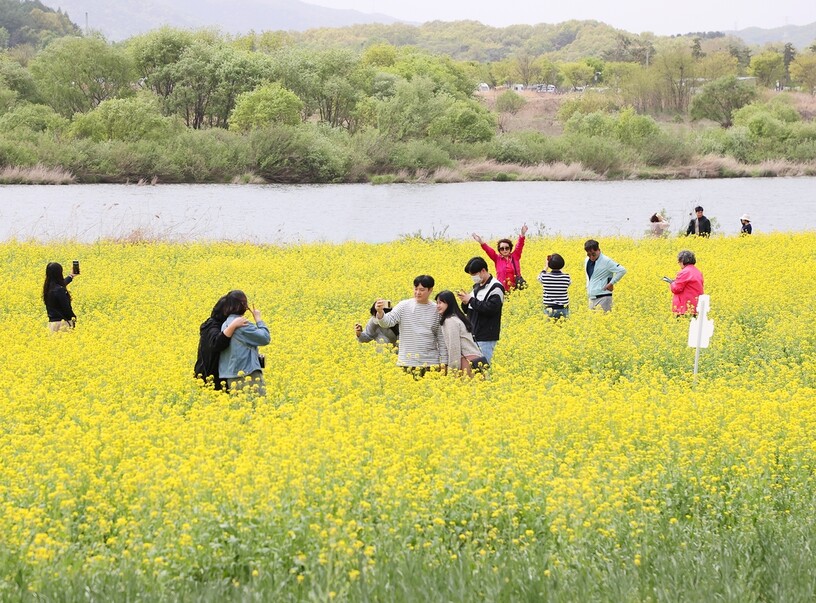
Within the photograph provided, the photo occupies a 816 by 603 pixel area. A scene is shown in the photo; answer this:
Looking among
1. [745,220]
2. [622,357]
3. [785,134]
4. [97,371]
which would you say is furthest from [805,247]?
[785,134]

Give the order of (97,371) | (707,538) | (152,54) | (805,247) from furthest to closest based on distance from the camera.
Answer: (152,54) < (805,247) < (97,371) < (707,538)

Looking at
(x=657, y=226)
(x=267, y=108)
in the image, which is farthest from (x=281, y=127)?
(x=657, y=226)

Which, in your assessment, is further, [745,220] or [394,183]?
[394,183]

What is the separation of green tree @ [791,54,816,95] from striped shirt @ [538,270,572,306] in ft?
500

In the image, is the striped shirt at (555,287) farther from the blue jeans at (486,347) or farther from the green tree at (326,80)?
the green tree at (326,80)

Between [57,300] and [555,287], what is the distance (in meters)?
7.03

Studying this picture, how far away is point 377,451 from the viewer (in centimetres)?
908

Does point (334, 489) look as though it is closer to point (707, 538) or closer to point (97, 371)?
point (707, 538)

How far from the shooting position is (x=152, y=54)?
273 feet

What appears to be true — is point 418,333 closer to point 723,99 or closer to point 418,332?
point 418,332

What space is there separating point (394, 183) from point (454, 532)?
62.1m

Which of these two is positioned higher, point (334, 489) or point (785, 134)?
point (785, 134)

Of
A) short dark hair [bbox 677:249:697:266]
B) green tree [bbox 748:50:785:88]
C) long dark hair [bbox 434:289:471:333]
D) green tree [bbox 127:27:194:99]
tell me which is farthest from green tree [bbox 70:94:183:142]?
green tree [bbox 748:50:785:88]

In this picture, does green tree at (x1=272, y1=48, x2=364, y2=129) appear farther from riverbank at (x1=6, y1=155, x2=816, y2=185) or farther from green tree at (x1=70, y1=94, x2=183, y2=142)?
green tree at (x1=70, y1=94, x2=183, y2=142)
